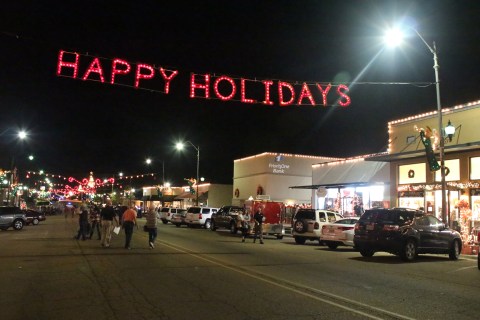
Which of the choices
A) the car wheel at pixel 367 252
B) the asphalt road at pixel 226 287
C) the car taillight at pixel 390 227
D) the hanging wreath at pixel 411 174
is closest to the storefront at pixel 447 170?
the hanging wreath at pixel 411 174

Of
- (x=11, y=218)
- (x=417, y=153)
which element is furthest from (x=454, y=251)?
(x=11, y=218)

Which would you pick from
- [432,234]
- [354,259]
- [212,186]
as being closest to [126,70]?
[354,259]

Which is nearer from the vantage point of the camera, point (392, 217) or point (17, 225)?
point (392, 217)

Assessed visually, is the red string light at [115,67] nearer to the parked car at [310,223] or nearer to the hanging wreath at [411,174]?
the parked car at [310,223]

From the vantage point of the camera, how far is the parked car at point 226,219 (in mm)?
33925

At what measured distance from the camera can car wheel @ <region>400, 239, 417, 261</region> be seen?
650 inches

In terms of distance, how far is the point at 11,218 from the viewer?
33.4 m

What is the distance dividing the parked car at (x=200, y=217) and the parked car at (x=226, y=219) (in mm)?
2149

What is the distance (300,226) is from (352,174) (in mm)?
10920

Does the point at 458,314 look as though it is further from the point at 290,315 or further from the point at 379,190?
the point at 379,190

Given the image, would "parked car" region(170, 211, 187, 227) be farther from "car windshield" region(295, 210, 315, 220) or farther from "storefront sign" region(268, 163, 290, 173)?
"car windshield" region(295, 210, 315, 220)

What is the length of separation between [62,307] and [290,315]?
3.69 m

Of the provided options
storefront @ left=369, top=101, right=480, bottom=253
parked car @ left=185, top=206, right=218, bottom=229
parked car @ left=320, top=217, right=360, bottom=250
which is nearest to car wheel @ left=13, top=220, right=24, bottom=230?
parked car @ left=185, top=206, right=218, bottom=229

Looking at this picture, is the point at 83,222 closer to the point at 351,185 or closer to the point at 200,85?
the point at 200,85
